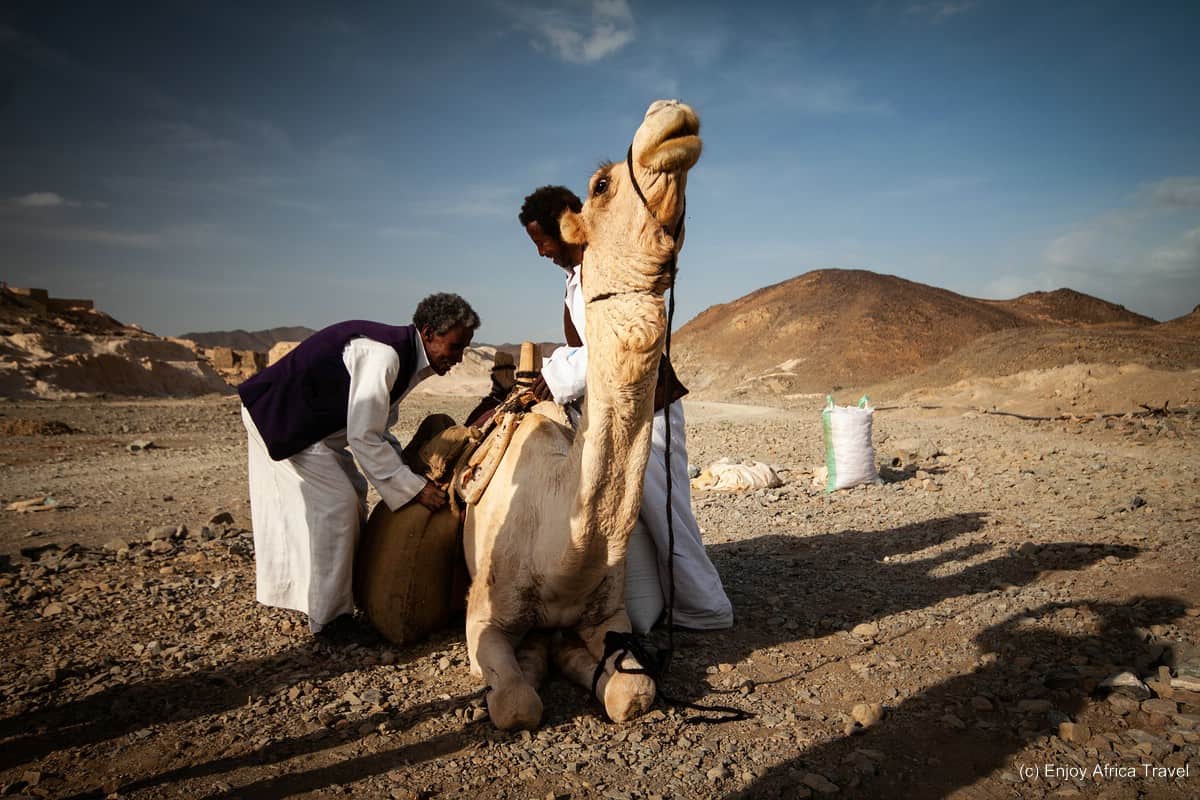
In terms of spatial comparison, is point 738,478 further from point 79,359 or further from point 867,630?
point 79,359

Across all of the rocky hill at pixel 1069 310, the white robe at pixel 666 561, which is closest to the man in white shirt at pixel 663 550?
the white robe at pixel 666 561

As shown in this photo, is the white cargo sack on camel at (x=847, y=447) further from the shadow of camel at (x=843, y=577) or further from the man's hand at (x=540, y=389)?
the man's hand at (x=540, y=389)

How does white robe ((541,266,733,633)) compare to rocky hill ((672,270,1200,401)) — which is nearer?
white robe ((541,266,733,633))

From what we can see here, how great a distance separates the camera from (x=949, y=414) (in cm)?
1525

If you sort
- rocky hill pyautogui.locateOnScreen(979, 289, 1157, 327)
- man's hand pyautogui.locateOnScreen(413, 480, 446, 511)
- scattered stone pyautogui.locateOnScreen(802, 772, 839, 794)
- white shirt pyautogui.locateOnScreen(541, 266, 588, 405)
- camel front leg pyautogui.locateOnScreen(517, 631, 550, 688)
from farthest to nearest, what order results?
rocky hill pyautogui.locateOnScreen(979, 289, 1157, 327), man's hand pyautogui.locateOnScreen(413, 480, 446, 511), white shirt pyautogui.locateOnScreen(541, 266, 588, 405), camel front leg pyautogui.locateOnScreen(517, 631, 550, 688), scattered stone pyautogui.locateOnScreen(802, 772, 839, 794)

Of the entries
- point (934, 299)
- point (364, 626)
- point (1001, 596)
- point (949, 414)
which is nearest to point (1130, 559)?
point (1001, 596)

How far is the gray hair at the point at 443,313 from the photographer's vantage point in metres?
3.73

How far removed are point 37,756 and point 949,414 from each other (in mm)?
15687

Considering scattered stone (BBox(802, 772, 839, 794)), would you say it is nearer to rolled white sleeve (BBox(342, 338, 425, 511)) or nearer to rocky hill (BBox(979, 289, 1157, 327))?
rolled white sleeve (BBox(342, 338, 425, 511))

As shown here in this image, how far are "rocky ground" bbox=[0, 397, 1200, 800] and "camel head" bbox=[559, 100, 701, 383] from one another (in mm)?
1635

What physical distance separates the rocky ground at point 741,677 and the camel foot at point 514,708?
0.07m

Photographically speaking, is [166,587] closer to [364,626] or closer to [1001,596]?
[364,626]

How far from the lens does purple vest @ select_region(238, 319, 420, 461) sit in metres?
3.67

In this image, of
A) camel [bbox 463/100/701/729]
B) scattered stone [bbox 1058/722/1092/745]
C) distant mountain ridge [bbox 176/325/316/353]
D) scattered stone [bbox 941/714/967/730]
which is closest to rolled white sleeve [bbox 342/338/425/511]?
camel [bbox 463/100/701/729]
